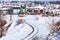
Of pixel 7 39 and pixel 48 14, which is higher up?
pixel 48 14

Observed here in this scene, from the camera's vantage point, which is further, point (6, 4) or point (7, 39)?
point (6, 4)

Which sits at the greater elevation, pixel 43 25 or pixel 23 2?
pixel 23 2

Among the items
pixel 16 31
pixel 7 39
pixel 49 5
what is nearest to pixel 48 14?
pixel 49 5

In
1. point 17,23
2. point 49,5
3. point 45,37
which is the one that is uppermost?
point 49,5

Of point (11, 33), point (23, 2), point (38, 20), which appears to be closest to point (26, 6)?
point (23, 2)

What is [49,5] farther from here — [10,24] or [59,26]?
[10,24]

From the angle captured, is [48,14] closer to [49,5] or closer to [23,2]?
[49,5]
